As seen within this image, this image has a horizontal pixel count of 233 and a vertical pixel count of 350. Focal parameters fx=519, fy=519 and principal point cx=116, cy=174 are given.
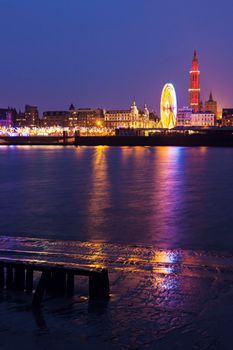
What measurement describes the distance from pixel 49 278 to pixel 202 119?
160 meters

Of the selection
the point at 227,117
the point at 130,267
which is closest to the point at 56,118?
the point at 227,117

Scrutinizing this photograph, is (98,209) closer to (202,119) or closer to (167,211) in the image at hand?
(167,211)

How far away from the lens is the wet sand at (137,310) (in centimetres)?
541

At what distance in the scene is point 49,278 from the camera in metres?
6.76

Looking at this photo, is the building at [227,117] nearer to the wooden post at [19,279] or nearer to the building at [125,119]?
the building at [125,119]

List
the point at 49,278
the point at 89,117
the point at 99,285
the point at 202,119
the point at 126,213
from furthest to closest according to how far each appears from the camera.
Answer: the point at 89,117
the point at 202,119
the point at 126,213
the point at 49,278
the point at 99,285

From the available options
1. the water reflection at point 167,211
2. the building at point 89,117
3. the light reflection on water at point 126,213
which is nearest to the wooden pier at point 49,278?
the light reflection on water at point 126,213

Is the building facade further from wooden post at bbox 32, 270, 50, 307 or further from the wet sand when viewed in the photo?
wooden post at bbox 32, 270, 50, 307

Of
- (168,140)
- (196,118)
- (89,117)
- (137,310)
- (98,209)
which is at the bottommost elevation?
(168,140)

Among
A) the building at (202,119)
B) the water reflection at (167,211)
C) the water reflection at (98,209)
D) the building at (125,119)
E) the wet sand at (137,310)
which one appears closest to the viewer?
the wet sand at (137,310)

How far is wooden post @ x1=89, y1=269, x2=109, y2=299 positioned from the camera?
21.5ft

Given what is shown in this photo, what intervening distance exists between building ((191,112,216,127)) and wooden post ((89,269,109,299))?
158 metres

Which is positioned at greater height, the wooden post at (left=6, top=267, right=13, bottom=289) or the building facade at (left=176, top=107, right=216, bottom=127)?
the building facade at (left=176, top=107, right=216, bottom=127)

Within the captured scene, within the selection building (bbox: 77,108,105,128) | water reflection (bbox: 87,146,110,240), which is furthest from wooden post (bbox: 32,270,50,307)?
building (bbox: 77,108,105,128)
